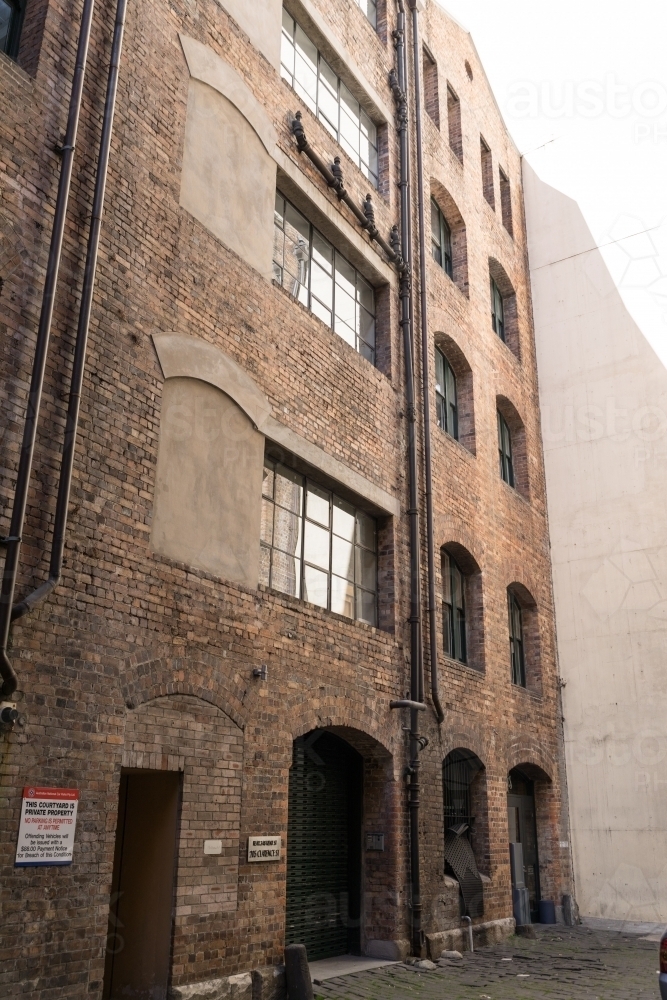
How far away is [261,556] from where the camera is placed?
9.77 m

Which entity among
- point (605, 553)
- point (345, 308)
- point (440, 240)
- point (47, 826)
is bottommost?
point (47, 826)

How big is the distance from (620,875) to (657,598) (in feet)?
16.7

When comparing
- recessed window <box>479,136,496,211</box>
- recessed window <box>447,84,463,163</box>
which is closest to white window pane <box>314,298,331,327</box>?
recessed window <box>447,84,463,163</box>

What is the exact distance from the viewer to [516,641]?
17.2 meters

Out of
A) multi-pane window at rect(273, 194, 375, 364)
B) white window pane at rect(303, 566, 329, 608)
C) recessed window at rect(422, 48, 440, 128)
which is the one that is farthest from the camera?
recessed window at rect(422, 48, 440, 128)

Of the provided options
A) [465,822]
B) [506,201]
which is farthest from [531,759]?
[506,201]

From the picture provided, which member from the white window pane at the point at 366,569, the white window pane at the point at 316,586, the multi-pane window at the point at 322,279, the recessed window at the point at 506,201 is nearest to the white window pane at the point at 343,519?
the white window pane at the point at 366,569

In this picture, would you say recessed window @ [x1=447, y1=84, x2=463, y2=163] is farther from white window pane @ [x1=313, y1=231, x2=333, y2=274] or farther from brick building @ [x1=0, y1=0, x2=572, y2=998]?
white window pane @ [x1=313, y1=231, x2=333, y2=274]

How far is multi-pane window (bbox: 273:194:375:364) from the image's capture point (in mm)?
11445

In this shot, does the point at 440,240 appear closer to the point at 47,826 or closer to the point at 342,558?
the point at 342,558

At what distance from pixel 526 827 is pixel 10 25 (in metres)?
14.7

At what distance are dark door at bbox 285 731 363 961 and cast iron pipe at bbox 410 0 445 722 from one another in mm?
1826

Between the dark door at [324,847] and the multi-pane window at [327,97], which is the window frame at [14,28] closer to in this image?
the multi-pane window at [327,97]

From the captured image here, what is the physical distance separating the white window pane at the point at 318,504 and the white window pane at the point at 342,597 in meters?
0.76
